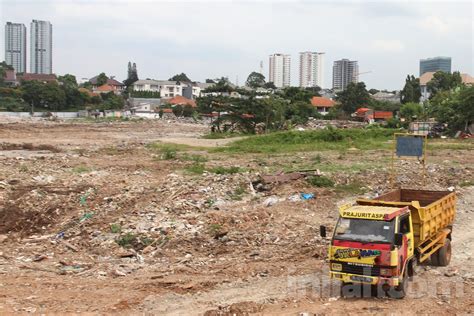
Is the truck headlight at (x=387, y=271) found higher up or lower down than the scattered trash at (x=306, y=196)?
lower down

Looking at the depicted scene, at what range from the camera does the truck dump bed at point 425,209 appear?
401 inches

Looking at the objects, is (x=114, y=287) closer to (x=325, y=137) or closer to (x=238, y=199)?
(x=238, y=199)

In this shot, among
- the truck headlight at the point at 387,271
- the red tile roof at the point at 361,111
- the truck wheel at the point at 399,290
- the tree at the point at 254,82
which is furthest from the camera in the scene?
the red tile roof at the point at 361,111

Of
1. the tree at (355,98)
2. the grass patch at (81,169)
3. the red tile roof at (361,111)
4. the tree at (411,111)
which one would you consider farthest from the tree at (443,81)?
the grass patch at (81,169)

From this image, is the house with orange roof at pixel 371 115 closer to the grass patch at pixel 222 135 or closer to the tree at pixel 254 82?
the tree at pixel 254 82

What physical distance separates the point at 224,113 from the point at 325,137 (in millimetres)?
15919

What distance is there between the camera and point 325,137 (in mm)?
37969

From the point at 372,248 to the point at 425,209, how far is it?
2.10m

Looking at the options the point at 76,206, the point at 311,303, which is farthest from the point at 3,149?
the point at 311,303

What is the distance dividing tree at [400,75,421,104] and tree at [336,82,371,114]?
585cm

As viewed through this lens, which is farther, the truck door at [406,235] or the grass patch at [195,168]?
the grass patch at [195,168]

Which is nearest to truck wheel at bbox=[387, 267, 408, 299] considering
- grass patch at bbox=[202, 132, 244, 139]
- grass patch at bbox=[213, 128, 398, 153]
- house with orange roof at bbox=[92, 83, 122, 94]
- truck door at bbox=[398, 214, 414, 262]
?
truck door at bbox=[398, 214, 414, 262]

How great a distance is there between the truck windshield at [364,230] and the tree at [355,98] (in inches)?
3178

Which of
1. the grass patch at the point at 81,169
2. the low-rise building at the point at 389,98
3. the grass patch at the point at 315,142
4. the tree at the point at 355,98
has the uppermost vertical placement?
the low-rise building at the point at 389,98
